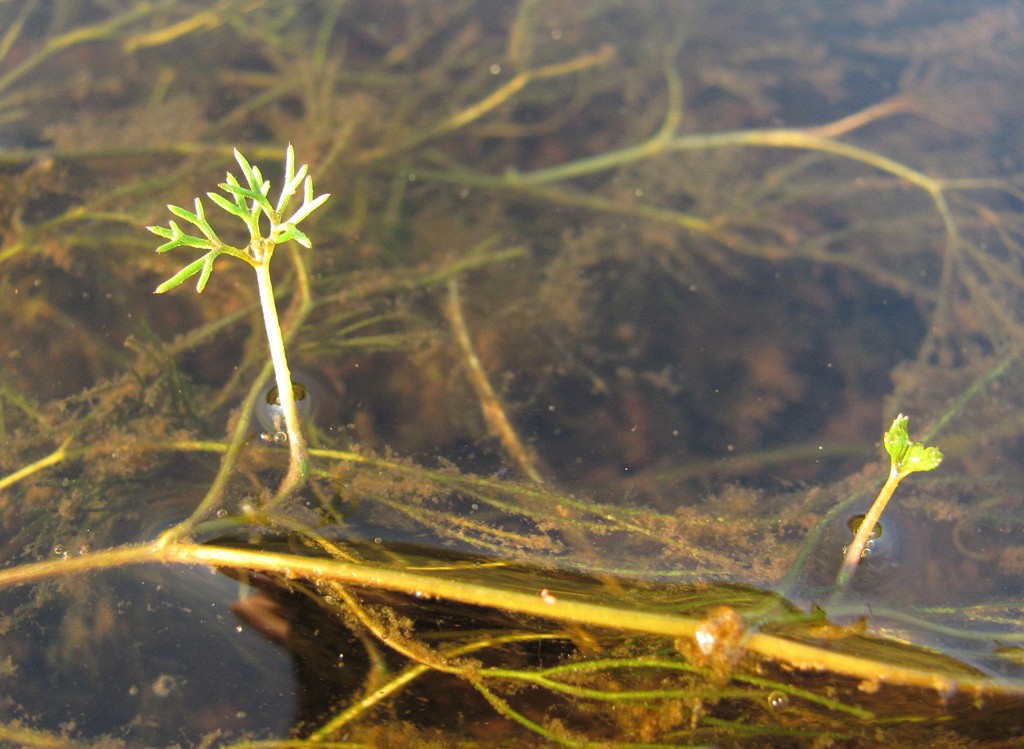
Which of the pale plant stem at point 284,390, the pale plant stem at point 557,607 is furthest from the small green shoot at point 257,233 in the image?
the pale plant stem at point 557,607

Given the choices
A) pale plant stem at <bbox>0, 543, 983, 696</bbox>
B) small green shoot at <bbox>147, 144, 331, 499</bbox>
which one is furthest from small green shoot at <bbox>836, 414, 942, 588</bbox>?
small green shoot at <bbox>147, 144, 331, 499</bbox>

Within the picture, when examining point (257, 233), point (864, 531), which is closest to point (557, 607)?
point (864, 531)

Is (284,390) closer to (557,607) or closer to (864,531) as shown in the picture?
(557,607)

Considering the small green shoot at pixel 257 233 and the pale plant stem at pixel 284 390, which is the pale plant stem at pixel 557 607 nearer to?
the pale plant stem at pixel 284 390

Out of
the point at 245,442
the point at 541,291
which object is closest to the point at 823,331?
the point at 541,291

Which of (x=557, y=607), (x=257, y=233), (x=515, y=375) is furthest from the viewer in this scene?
(x=515, y=375)

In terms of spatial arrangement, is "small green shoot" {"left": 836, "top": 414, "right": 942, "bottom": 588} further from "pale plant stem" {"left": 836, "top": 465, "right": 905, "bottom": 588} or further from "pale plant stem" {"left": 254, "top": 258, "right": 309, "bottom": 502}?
"pale plant stem" {"left": 254, "top": 258, "right": 309, "bottom": 502}
